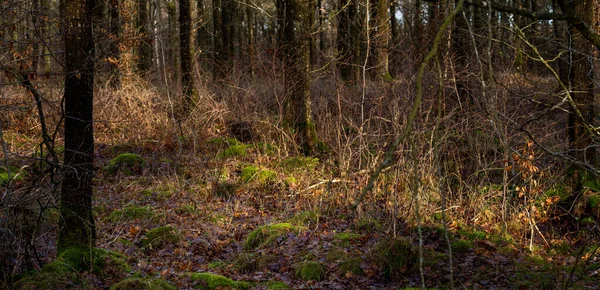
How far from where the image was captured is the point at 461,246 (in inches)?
248

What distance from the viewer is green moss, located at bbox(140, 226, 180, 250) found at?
273 inches

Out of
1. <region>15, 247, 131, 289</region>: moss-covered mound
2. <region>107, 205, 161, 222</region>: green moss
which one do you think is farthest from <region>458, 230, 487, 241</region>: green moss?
<region>107, 205, 161, 222</region>: green moss

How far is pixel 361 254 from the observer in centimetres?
619

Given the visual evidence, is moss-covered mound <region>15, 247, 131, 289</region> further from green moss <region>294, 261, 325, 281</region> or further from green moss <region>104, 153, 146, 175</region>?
green moss <region>104, 153, 146, 175</region>

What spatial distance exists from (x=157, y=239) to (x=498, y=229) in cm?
419

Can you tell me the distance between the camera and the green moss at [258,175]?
30.5 feet

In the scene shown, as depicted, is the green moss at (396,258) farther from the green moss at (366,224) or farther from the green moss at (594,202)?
the green moss at (594,202)

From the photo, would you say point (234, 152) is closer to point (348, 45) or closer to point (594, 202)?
point (348, 45)

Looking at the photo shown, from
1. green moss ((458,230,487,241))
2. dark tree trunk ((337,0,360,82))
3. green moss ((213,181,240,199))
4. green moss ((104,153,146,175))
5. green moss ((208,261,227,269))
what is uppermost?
dark tree trunk ((337,0,360,82))

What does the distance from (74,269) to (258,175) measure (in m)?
4.47

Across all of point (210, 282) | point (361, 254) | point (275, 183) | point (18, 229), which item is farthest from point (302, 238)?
point (18, 229)

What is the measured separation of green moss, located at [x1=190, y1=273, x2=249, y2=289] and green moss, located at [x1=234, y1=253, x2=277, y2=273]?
2.13 feet

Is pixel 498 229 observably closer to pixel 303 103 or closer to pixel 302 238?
pixel 302 238

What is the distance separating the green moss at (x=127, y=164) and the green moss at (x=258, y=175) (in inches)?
80.4
